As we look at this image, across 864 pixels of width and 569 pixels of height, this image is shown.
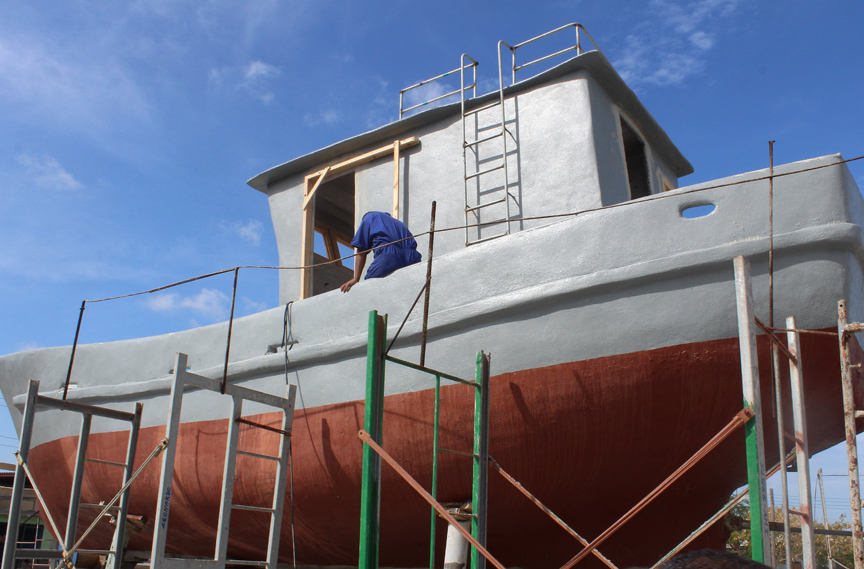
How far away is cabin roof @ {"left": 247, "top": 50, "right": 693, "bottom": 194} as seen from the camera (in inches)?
228

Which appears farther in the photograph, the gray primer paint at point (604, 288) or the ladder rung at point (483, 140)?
the ladder rung at point (483, 140)

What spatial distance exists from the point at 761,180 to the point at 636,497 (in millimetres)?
2285

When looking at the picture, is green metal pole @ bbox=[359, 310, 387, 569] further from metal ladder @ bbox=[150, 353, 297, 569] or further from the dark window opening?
the dark window opening

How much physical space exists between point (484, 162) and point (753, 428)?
12.1 feet

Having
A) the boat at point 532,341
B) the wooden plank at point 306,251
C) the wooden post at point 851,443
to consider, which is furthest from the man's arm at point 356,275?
the wooden post at point 851,443

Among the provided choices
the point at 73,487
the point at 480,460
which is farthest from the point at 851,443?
the point at 73,487

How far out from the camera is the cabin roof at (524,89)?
5793 millimetres

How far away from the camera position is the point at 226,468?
497 cm

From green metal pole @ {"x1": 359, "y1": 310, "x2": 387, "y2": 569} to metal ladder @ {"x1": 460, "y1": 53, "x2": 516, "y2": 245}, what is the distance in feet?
6.63

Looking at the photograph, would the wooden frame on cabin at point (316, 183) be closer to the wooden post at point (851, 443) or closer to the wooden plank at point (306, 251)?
the wooden plank at point (306, 251)

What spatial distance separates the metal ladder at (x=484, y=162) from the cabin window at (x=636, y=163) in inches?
57.4

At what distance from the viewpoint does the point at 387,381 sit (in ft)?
17.1

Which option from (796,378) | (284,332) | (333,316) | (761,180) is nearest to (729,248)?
(761,180)

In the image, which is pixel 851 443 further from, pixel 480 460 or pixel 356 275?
pixel 356 275
